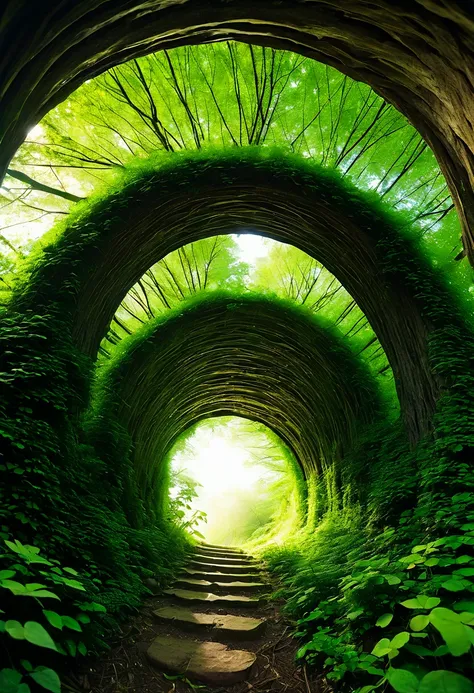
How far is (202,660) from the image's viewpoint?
333 cm

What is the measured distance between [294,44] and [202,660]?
14.8 feet

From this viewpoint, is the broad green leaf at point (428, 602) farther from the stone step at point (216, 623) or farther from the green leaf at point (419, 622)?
the stone step at point (216, 623)

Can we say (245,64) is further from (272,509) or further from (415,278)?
(272,509)

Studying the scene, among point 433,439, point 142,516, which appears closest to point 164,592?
point 142,516

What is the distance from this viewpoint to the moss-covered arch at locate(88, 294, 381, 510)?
528 cm

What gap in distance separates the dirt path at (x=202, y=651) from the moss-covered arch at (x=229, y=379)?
5.39ft

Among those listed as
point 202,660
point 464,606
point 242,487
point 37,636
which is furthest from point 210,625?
point 242,487

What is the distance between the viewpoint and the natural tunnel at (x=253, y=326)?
1925 mm

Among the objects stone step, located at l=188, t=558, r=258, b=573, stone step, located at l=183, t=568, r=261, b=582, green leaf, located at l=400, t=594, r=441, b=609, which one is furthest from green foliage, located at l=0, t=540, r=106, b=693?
stone step, located at l=188, t=558, r=258, b=573

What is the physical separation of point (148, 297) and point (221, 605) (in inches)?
190

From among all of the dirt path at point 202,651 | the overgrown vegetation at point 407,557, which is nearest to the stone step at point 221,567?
the dirt path at point 202,651

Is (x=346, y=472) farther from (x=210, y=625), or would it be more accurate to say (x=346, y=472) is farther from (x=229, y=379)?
(x=229, y=379)

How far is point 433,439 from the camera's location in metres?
3.47

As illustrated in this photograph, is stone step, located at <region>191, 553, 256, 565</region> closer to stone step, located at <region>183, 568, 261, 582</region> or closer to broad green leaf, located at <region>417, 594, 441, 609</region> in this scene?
stone step, located at <region>183, 568, 261, 582</region>
